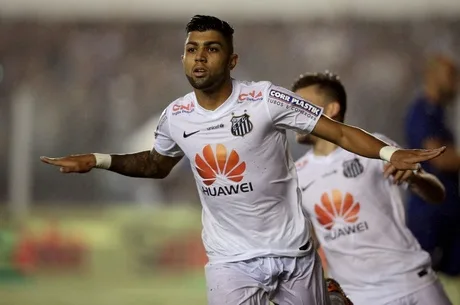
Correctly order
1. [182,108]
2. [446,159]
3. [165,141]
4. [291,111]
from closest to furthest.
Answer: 1. [291,111]
2. [182,108]
3. [165,141]
4. [446,159]

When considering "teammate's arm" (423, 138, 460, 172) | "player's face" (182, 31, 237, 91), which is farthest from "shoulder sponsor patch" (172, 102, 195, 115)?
"teammate's arm" (423, 138, 460, 172)

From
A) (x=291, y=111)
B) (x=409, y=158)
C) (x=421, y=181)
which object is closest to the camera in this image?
(x=409, y=158)

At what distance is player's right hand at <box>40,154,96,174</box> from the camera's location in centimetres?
507

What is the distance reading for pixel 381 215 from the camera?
Result: 238 inches

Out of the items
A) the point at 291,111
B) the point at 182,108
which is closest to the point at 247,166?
the point at 291,111

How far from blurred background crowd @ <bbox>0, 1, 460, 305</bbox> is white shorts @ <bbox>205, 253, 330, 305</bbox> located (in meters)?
6.47

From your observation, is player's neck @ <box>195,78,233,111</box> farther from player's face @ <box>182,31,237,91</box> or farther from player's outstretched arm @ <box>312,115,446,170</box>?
player's outstretched arm @ <box>312,115,446,170</box>

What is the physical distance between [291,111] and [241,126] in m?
0.24

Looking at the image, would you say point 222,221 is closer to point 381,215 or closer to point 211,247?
point 211,247

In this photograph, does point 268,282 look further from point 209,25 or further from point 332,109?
point 332,109

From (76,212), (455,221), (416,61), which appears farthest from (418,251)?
(76,212)

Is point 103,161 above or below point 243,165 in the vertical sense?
above

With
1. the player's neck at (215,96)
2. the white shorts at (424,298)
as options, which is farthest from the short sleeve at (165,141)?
the white shorts at (424,298)

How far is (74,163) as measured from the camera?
5117 mm
